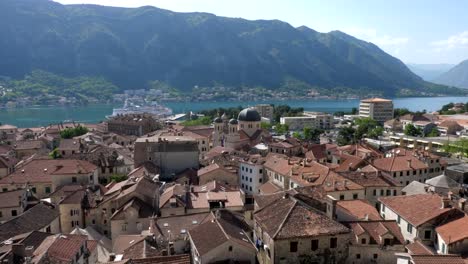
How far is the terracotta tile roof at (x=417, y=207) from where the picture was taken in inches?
1270

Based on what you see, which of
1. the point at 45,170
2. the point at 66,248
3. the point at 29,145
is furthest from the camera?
the point at 29,145

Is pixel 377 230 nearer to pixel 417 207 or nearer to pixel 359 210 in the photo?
pixel 359 210

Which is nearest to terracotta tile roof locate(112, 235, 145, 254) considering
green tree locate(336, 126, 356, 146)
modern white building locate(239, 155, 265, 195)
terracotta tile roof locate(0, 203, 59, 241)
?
terracotta tile roof locate(0, 203, 59, 241)

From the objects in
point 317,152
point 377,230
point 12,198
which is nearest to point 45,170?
point 12,198

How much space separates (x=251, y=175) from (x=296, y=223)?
107 ft

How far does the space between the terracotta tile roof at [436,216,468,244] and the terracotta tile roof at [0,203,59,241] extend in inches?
1295

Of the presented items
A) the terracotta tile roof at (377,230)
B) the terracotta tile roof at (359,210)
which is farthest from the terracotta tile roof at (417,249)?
the terracotta tile roof at (359,210)

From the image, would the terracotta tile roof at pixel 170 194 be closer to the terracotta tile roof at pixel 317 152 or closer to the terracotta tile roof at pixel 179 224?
the terracotta tile roof at pixel 179 224

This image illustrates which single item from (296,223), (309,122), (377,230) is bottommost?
(309,122)

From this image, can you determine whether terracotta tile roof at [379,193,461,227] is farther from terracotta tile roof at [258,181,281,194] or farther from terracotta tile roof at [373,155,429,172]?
A: terracotta tile roof at [373,155,429,172]

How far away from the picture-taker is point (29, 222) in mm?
35438

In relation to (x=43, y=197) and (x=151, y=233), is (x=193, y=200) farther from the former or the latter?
(x=43, y=197)

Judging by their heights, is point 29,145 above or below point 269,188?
below

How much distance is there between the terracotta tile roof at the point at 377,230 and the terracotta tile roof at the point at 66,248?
1927 centimetres
